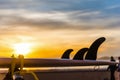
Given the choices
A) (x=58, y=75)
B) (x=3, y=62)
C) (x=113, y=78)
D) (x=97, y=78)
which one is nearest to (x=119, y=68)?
(x=113, y=78)

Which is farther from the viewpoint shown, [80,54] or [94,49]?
[80,54]

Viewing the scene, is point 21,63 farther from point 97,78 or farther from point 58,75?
point 97,78

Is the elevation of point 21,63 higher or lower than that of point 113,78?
higher

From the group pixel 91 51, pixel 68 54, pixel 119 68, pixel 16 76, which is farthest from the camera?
pixel 68 54

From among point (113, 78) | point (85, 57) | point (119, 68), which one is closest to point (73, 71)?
point (85, 57)

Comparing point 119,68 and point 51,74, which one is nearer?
point 51,74

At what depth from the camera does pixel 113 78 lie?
3420 millimetres

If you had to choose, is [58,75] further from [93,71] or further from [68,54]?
[68,54]

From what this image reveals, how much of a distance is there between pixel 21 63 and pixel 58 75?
91cm

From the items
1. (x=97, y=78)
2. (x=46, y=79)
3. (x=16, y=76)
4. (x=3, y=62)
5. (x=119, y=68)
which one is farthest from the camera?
(x=119, y=68)

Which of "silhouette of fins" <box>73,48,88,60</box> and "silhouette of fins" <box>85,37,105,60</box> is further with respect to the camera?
"silhouette of fins" <box>73,48,88,60</box>

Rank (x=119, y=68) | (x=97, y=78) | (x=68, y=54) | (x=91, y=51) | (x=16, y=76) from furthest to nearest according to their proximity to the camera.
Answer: (x=68, y=54) → (x=119, y=68) → (x=97, y=78) → (x=91, y=51) → (x=16, y=76)

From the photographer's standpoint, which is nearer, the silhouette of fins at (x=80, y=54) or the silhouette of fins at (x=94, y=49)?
the silhouette of fins at (x=94, y=49)

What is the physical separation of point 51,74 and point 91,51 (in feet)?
1.50
